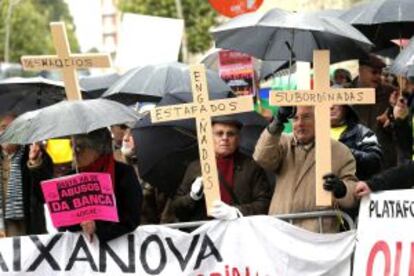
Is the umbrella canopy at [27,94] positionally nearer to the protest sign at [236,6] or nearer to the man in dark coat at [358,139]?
the man in dark coat at [358,139]

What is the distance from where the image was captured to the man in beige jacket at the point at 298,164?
6637 mm

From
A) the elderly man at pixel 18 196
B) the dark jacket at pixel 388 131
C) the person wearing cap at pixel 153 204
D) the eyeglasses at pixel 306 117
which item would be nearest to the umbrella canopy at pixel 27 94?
the elderly man at pixel 18 196

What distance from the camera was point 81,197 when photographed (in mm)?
6406

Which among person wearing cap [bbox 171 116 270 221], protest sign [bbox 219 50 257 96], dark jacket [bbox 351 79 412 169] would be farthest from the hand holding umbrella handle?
protest sign [bbox 219 50 257 96]

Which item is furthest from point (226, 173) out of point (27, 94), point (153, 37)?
point (153, 37)

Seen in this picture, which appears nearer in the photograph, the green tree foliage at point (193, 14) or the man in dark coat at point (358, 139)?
the man in dark coat at point (358, 139)

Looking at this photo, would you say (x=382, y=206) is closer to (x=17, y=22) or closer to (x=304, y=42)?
(x=304, y=42)

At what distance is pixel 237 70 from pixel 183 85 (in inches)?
92.6

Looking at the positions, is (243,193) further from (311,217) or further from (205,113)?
(205,113)

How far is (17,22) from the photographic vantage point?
65.0 meters

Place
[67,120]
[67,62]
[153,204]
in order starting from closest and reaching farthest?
[67,120] → [67,62] → [153,204]

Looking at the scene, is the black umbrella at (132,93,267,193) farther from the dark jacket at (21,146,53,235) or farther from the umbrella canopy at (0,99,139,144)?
the umbrella canopy at (0,99,139,144)

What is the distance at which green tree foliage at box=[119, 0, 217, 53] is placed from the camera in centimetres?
3522

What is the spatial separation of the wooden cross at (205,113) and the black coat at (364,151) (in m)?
1.22
